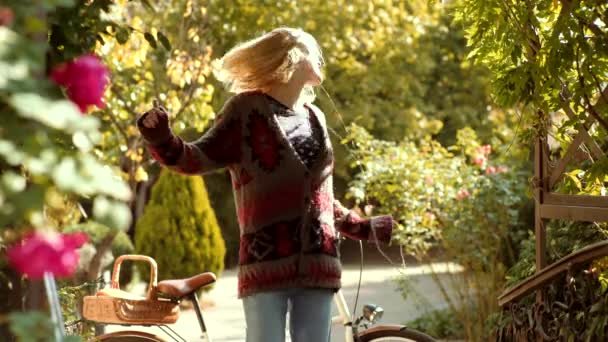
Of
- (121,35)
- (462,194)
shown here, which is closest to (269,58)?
(121,35)

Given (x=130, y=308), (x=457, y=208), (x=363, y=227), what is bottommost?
(x=130, y=308)

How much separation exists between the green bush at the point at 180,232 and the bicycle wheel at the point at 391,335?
22.3ft

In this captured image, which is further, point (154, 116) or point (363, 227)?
point (363, 227)

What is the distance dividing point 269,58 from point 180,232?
25.0ft

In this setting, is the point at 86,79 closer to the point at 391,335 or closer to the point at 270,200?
the point at 270,200

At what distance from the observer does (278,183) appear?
368cm

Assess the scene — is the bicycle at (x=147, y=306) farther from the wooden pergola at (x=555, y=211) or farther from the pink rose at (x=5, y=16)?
the pink rose at (x=5, y=16)

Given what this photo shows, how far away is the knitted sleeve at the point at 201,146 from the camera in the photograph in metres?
3.42

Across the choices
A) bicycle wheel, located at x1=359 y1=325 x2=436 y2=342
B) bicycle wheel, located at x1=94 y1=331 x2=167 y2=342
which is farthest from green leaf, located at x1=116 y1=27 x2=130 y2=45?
bicycle wheel, located at x1=359 y1=325 x2=436 y2=342

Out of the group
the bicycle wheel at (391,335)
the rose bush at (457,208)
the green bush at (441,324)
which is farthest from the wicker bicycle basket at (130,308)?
the green bush at (441,324)

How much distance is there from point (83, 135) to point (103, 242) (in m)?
7.65

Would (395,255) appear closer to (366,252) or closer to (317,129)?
(366,252)

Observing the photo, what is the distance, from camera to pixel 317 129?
3814 mm

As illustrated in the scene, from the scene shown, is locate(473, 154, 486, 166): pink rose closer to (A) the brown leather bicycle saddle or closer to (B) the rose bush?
(B) the rose bush
